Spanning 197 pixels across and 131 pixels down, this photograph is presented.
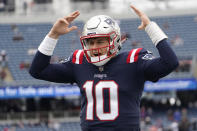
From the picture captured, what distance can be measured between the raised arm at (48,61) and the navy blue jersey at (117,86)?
21mm

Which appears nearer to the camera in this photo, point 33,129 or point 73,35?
point 33,129

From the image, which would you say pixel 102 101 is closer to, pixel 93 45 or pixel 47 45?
pixel 93 45

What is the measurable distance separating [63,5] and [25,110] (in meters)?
7.96

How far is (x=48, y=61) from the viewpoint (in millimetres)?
3967

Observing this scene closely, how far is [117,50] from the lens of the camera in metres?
3.85

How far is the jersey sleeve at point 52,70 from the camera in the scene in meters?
3.95

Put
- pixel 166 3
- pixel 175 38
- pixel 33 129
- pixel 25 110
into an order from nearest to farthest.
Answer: pixel 33 129 → pixel 25 110 → pixel 175 38 → pixel 166 3

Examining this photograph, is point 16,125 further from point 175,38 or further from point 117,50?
point 117,50

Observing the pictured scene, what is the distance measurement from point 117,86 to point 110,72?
13 cm

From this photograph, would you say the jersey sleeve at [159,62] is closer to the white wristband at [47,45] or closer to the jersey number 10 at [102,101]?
the jersey number 10 at [102,101]

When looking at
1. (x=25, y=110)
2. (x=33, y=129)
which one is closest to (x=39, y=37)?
(x=25, y=110)

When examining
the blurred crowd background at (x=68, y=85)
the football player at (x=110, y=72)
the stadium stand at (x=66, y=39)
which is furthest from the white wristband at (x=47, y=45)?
the stadium stand at (x=66, y=39)

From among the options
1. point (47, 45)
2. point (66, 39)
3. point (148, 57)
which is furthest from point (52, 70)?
point (66, 39)

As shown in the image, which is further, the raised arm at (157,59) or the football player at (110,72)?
the football player at (110,72)
